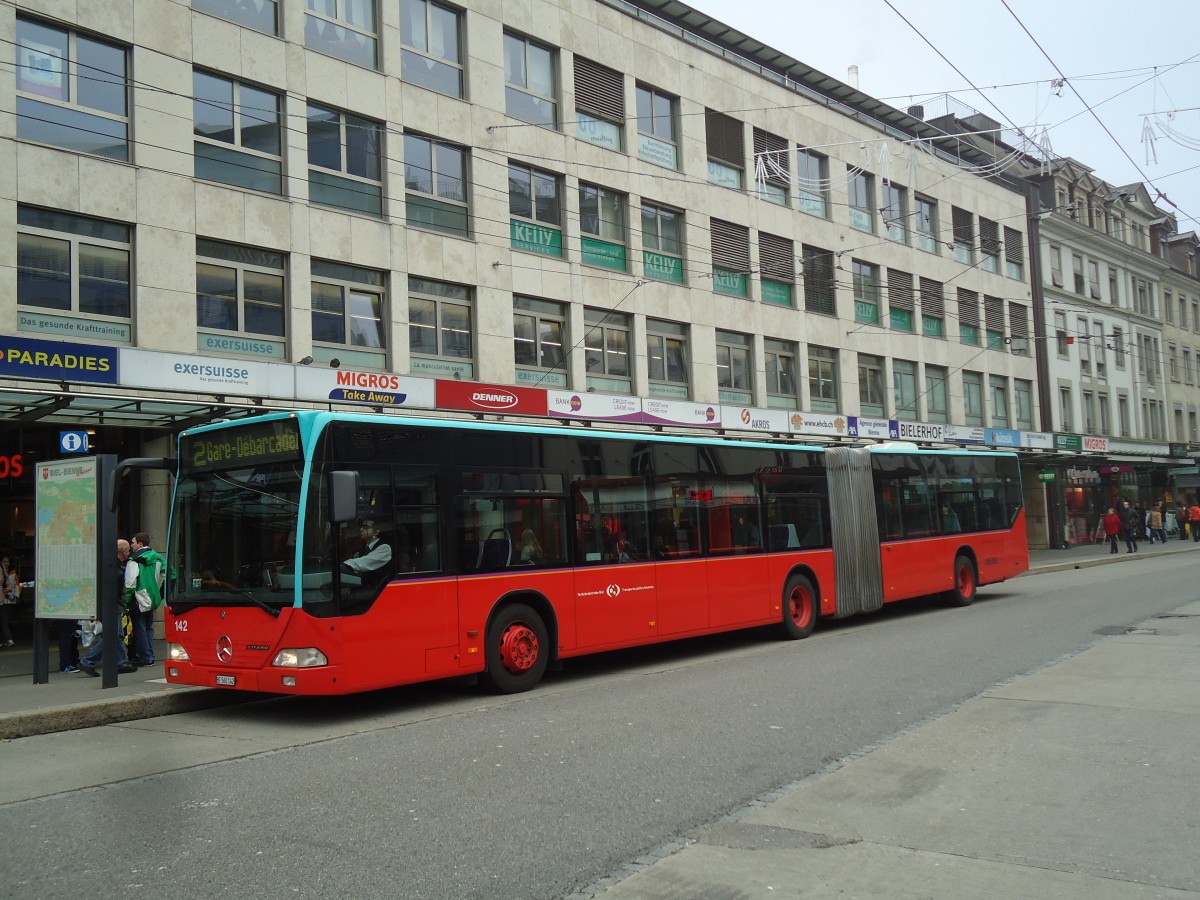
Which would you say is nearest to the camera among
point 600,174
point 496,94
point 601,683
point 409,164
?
point 601,683

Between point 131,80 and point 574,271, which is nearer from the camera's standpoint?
point 131,80

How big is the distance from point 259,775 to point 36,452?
12.0 meters

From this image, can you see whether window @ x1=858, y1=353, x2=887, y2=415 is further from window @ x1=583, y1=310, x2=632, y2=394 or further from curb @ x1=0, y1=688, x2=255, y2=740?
curb @ x1=0, y1=688, x2=255, y2=740

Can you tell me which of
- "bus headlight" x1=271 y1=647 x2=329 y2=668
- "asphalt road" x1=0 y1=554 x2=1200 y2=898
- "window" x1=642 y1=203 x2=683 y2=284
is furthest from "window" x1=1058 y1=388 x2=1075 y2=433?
"bus headlight" x1=271 y1=647 x2=329 y2=668

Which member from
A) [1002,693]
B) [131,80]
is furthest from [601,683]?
[131,80]

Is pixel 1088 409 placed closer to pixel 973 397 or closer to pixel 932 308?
pixel 973 397

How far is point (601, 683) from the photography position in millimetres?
12297

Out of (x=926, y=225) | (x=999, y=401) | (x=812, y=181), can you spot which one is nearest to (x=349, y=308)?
(x=812, y=181)

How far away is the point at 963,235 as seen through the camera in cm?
3991

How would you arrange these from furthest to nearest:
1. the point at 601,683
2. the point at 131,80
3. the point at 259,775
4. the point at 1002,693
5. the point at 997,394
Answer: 1. the point at 997,394
2. the point at 131,80
3. the point at 601,683
4. the point at 1002,693
5. the point at 259,775

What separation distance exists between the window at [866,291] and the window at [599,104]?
10.9 m

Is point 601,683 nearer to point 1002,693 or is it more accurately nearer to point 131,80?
point 1002,693

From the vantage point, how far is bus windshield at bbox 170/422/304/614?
9953mm

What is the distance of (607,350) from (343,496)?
16162 millimetres
